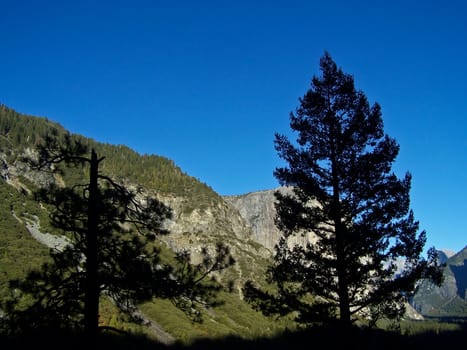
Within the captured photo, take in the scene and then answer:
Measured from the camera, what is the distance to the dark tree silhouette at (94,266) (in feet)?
31.2

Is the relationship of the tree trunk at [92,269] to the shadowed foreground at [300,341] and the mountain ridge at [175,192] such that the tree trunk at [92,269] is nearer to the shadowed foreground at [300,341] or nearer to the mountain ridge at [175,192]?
the shadowed foreground at [300,341]

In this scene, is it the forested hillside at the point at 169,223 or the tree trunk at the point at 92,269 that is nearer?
the tree trunk at the point at 92,269

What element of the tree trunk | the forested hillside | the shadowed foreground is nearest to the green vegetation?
the forested hillside

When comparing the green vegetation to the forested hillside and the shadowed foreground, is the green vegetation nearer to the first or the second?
the forested hillside

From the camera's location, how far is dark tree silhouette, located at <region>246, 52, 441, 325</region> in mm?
13531

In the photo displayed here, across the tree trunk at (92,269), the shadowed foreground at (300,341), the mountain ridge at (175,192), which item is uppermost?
the mountain ridge at (175,192)

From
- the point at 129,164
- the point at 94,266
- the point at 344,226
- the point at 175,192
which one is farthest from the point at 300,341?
the point at 175,192

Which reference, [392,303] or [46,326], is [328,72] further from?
[46,326]

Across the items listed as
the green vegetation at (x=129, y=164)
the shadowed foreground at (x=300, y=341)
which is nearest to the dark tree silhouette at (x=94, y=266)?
the shadowed foreground at (x=300, y=341)

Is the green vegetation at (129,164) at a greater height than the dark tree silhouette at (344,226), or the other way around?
the green vegetation at (129,164)

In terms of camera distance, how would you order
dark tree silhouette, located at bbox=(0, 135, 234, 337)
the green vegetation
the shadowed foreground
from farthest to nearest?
the green vegetation
the shadowed foreground
dark tree silhouette, located at bbox=(0, 135, 234, 337)

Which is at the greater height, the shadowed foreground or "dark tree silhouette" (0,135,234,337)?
"dark tree silhouette" (0,135,234,337)

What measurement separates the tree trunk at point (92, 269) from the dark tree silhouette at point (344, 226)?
6.99m

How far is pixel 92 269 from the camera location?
31.1 feet
